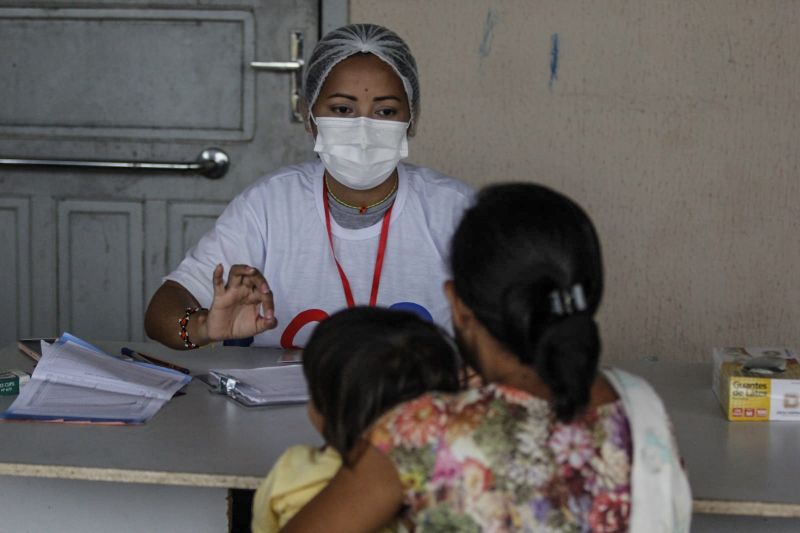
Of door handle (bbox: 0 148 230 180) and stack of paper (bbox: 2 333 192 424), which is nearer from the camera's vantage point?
stack of paper (bbox: 2 333 192 424)

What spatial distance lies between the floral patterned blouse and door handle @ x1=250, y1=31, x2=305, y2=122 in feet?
7.92

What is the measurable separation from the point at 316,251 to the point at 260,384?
60 cm

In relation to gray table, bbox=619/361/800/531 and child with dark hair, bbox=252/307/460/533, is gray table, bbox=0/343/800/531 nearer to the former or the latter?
gray table, bbox=619/361/800/531

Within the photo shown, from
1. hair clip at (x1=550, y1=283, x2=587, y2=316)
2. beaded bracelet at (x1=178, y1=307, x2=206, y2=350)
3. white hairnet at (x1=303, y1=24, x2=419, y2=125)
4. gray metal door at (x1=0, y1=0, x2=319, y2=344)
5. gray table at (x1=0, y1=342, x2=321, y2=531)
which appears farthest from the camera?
gray metal door at (x1=0, y1=0, x2=319, y2=344)

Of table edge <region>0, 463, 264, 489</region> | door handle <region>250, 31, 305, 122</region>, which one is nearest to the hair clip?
table edge <region>0, 463, 264, 489</region>

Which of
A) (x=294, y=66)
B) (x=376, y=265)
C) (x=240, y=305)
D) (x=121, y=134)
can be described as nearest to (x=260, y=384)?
(x=240, y=305)

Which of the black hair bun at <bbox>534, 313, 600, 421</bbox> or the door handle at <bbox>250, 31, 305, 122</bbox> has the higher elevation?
the door handle at <bbox>250, 31, 305, 122</bbox>

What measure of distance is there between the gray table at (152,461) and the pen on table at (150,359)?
9.0 inches

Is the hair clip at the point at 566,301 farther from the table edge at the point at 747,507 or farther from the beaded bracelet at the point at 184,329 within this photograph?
the beaded bracelet at the point at 184,329

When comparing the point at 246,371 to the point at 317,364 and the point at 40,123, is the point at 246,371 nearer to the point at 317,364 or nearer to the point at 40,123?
the point at 317,364

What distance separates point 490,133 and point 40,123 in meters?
1.55

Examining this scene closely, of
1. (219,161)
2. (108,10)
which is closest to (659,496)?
(219,161)

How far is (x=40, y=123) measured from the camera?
374cm

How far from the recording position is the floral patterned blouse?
129 centimetres
